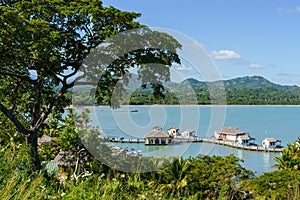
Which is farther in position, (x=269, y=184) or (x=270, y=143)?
(x=270, y=143)

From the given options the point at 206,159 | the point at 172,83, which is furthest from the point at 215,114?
the point at 206,159

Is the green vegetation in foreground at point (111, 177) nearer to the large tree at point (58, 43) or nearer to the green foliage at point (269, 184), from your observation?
the green foliage at point (269, 184)

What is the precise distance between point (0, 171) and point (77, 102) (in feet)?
11.3

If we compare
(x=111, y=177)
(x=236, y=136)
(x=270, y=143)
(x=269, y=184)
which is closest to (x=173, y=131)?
(x=111, y=177)

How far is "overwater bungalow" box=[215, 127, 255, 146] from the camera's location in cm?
4369

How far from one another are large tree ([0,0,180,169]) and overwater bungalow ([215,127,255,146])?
3794 cm

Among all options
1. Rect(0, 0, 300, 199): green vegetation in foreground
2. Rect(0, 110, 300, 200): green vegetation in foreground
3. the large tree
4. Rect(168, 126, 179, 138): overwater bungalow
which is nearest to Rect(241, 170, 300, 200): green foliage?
Rect(0, 110, 300, 200): green vegetation in foreground

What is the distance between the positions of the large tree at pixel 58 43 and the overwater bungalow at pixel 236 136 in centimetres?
3794

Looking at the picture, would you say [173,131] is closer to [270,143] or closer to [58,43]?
[58,43]

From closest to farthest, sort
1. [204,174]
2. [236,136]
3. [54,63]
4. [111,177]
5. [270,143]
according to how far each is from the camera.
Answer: [111,177], [54,63], [204,174], [270,143], [236,136]

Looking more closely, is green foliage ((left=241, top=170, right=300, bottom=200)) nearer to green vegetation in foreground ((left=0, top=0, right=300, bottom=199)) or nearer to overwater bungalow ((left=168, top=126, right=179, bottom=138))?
overwater bungalow ((left=168, top=126, right=179, bottom=138))

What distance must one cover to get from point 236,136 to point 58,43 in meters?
41.7

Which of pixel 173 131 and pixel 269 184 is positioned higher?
pixel 173 131

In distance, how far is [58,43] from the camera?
5.32 meters
